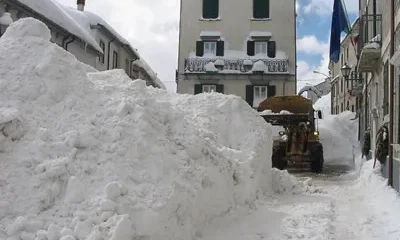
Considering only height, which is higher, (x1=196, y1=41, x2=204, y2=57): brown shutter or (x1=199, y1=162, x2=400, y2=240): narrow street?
(x1=196, y1=41, x2=204, y2=57): brown shutter

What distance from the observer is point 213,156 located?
797 centimetres

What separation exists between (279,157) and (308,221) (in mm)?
10590

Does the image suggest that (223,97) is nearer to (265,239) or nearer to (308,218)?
(308,218)

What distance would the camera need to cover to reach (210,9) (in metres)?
35.8

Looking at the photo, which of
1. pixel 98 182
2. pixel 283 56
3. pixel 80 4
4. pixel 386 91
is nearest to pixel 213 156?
pixel 98 182

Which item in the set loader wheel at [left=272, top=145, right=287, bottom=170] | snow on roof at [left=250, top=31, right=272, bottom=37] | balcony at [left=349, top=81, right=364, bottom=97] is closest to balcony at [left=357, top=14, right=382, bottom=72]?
loader wheel at [left=272, top=145, right=287, bottom=170]

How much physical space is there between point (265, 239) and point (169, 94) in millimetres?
7597

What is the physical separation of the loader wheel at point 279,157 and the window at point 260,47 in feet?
60.0

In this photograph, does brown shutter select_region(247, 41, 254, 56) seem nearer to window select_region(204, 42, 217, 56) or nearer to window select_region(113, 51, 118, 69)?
window select_region(204, 42, 217, 56)

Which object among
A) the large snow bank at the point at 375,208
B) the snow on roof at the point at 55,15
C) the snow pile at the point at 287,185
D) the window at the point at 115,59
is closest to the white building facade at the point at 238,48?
the window at the point at 115,59

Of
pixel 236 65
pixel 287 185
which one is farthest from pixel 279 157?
pixel 236 65

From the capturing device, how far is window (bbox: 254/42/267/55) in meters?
35.8

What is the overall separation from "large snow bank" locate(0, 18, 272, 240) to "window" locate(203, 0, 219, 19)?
2778cm

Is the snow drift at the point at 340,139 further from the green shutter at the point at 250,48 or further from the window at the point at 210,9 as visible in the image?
the window at the point at 210,9
